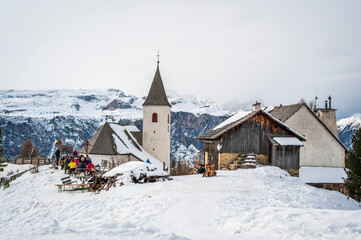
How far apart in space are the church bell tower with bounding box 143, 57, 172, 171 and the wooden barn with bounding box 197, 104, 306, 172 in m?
27.1

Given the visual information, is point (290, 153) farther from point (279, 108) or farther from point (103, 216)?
point (103, 216)

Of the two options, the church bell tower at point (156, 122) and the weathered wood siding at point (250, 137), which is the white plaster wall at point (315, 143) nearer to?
the weathered wood siding at point (250, 137)

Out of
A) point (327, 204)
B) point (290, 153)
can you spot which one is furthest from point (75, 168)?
point (327, 204)

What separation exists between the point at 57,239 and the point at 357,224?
317 inches

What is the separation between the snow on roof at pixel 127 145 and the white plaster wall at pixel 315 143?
20624mm

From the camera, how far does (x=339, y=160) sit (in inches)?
1373

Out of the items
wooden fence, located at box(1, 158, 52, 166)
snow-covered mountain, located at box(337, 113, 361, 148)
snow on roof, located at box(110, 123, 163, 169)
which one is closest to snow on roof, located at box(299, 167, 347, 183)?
snow on roof, located at box(110, 123, 163, 169)

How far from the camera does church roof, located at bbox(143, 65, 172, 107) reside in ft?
170

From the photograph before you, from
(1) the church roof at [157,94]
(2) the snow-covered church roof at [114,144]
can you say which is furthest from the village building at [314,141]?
(1) the church roof at [157,94]

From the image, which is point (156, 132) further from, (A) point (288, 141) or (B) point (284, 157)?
(B) point (284, 157)

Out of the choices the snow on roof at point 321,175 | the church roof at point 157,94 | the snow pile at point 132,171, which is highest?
the church roof at point 157,94

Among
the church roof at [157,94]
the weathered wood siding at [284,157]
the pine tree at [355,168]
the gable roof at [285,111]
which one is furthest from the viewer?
the church roof at [157,94]

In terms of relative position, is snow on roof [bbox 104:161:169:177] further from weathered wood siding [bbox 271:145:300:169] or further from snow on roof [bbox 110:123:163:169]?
snow on roof [bbox 110:123:163:169]

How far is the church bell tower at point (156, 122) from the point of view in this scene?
171ft
